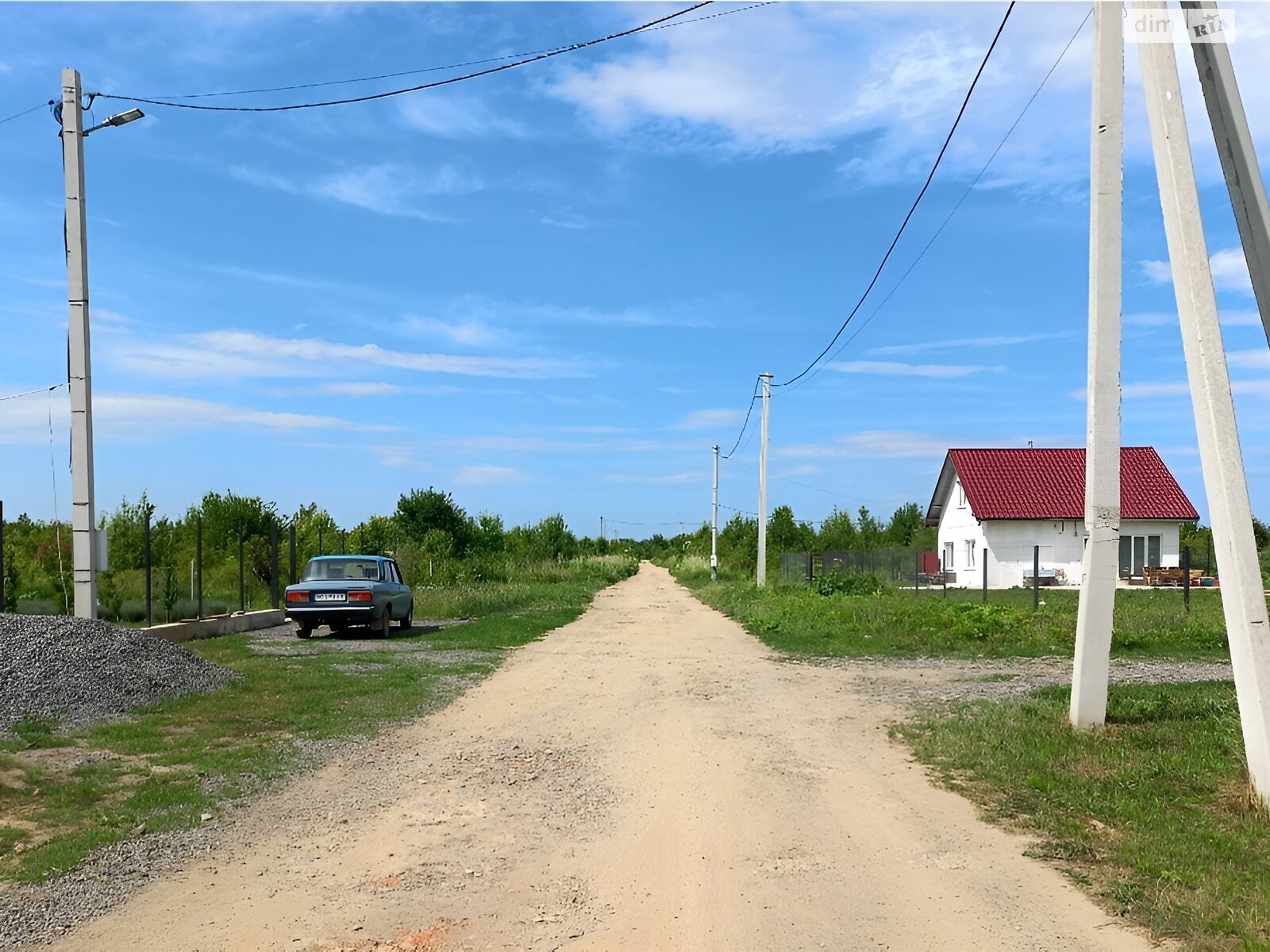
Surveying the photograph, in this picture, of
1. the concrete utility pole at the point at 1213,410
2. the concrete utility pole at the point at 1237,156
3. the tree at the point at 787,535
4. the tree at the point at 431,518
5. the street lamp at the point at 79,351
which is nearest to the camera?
the concrete utility pole at the point at 1237,156

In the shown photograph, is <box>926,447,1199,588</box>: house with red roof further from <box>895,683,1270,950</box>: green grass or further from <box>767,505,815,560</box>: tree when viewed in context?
<box>895,683,1270,950</box>: green grass

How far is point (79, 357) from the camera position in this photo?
1474 centimetres

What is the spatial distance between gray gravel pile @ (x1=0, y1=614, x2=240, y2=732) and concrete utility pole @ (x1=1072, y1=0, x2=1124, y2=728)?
Result: 9.14 meters

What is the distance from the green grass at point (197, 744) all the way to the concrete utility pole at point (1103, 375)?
21.2 ft

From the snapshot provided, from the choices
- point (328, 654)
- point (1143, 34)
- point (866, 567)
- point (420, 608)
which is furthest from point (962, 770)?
point (866, 567)

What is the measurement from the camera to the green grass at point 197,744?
20.9 feet

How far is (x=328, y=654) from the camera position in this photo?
16.5 metres

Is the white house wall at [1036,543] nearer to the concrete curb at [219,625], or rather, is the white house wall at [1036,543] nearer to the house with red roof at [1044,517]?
the house with red roof at [1044,517]

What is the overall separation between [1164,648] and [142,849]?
16.7 meters

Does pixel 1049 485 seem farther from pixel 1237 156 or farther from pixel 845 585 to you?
pixel 1237 156

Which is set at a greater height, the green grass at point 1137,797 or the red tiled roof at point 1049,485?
the red tiled roof at point 1049,485

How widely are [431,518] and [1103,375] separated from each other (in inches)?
1422

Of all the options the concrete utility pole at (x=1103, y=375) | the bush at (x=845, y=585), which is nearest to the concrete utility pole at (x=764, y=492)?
the bush at (x=845, y=585)

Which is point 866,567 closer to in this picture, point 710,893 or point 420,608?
point 420,608
